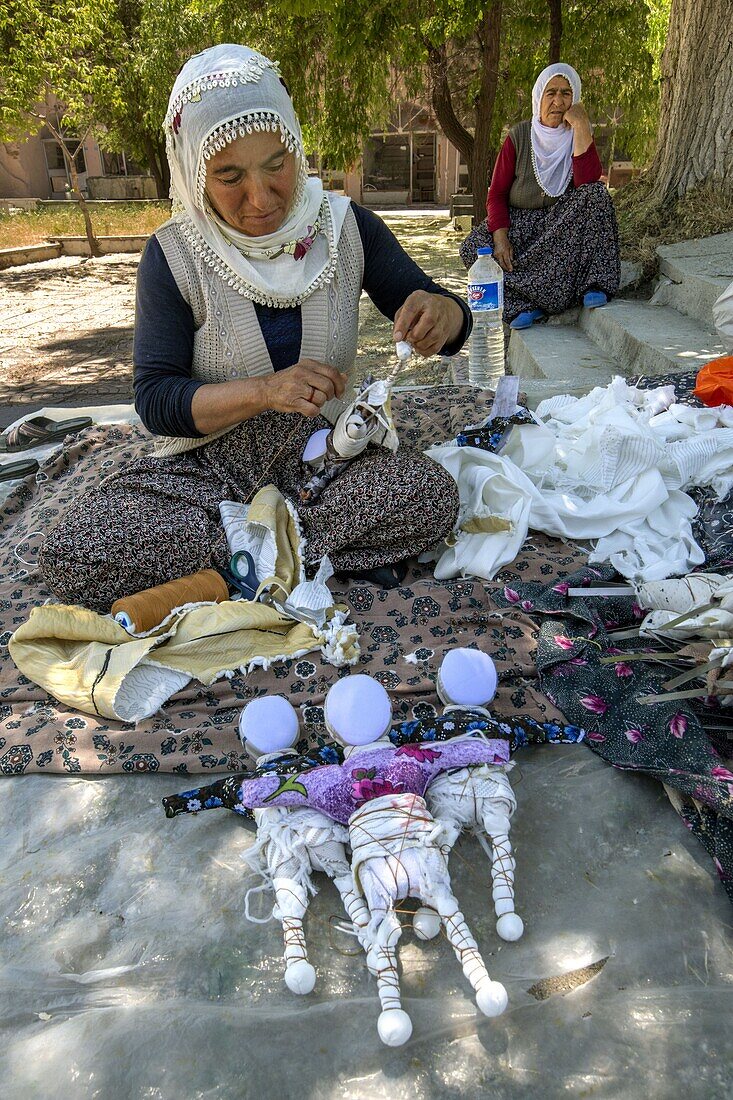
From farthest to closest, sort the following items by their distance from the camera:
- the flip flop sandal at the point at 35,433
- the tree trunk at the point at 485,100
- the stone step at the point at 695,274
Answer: the tree trunk at the point at 485,100
the stone step at the point at 695,274
the flip flop sandal at the point at 35,433

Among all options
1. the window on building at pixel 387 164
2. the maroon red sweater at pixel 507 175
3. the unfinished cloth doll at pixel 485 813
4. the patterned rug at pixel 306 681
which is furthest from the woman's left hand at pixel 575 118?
the window on building at pixel 387 164

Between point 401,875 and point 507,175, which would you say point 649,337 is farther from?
point 401,875

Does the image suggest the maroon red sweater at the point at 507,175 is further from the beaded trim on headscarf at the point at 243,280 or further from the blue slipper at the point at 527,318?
the beaded trim on headscarf at the point at 243,280

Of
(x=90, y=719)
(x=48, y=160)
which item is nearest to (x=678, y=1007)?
(x=90, y=719)

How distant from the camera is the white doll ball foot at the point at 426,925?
1208mm

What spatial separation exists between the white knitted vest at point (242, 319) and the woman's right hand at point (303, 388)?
0.28m

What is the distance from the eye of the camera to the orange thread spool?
77.2 inches

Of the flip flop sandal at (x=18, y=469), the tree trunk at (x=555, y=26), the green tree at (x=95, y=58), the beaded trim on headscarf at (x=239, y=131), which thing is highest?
the green tree at (x=95, y=58)

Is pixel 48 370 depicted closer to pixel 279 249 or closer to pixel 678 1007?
pixel 279 249

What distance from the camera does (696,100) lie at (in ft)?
17.6

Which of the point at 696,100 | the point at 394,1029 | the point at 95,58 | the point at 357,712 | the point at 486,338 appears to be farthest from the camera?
the point at 95,58

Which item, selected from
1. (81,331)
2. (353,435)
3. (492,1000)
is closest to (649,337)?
(353,435)

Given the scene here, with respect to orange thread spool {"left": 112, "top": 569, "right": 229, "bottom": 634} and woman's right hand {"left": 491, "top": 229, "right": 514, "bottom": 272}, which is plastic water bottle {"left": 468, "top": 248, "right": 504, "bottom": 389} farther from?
orange thread spool {"left": 112, "top": 569, "right": 229, "bottom": 634}

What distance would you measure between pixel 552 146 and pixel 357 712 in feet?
15.5
